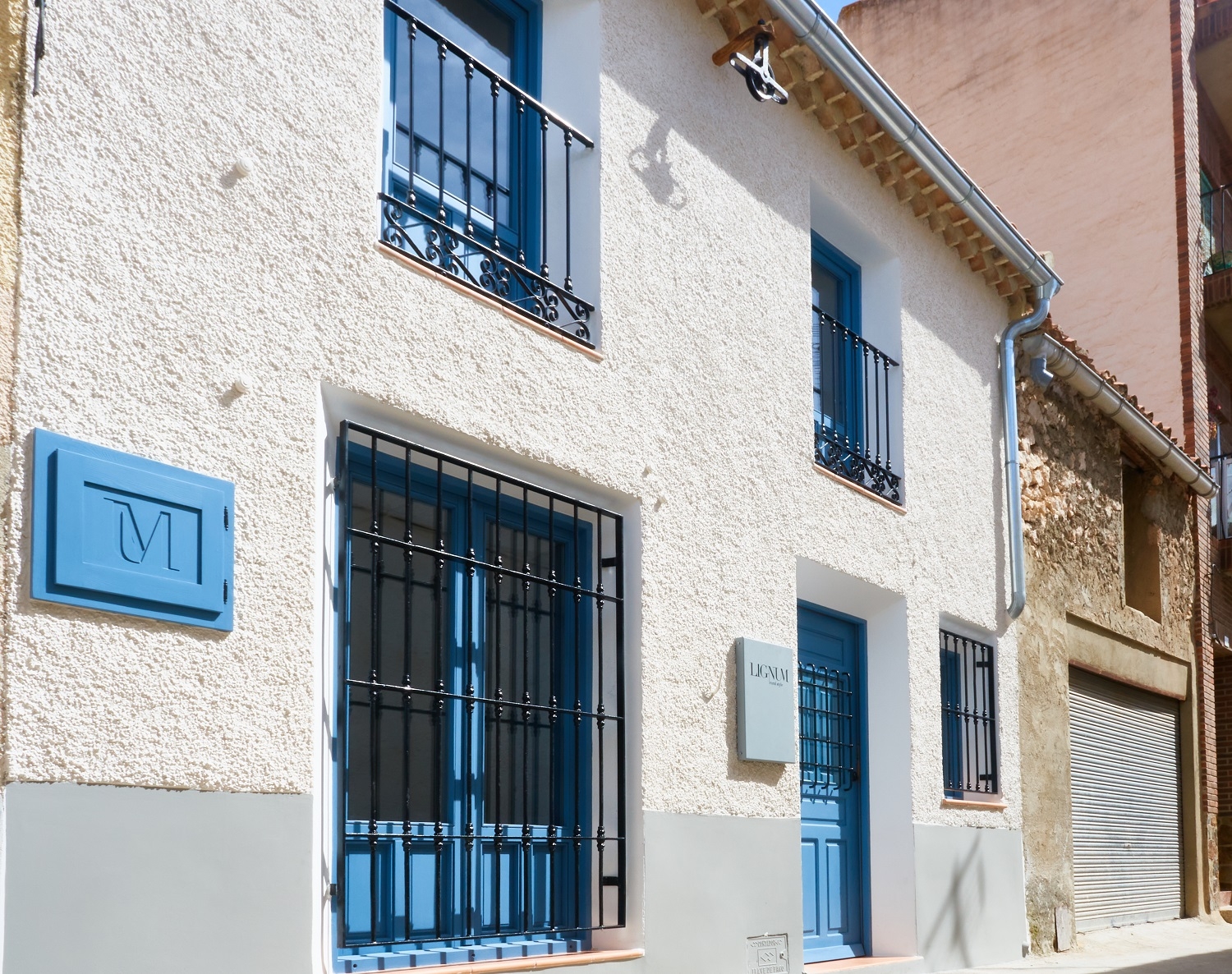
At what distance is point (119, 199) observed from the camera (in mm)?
4207

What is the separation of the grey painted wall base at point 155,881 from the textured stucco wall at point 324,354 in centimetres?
8

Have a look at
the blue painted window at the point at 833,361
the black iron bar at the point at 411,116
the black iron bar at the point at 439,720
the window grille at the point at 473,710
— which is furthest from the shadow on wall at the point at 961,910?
the black iron bar at the point at 411,116

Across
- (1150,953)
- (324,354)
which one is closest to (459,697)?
(324,354)

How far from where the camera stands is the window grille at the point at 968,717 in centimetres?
941

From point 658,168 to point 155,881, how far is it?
13.2 feet

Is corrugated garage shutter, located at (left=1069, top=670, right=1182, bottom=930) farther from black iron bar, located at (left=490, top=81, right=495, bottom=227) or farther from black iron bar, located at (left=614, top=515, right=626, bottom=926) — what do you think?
black iron bar, located at (left=490, top=81, right=495, bottom=227)

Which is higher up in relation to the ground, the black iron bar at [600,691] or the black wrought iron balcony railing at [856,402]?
the black wrought iron balcony railing at [856,402]

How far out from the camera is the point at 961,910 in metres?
8.90

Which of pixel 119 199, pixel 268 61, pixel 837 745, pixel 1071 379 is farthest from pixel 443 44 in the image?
pixel 1071 379

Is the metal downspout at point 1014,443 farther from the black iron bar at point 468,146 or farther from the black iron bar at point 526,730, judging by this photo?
the black iron bar at point 468,146

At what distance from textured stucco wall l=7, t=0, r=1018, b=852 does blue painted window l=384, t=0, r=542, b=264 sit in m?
0.37

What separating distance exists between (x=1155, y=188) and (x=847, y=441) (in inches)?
309

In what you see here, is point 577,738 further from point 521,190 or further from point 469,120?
point 469,120

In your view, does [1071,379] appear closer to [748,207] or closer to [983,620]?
[983,620]
